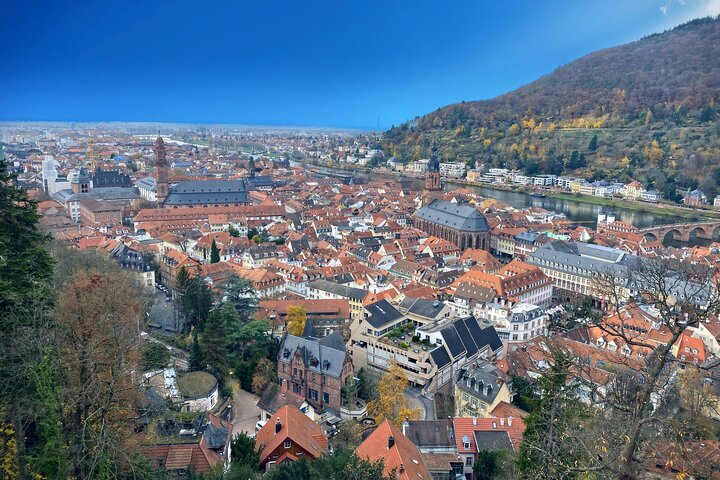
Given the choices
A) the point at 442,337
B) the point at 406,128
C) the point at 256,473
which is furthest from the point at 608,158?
the point at 256,473

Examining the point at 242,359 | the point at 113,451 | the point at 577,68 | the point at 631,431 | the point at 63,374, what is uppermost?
the point at 577,68

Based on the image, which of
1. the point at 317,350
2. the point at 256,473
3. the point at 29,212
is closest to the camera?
the point at 29,212

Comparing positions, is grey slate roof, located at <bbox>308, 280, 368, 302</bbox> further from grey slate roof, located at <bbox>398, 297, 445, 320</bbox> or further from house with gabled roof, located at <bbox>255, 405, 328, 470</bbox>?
house with gabled roof, located at <bbox>255, 405, 328, 470</bbox>

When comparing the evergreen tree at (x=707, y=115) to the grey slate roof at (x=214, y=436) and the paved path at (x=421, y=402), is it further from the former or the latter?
the grey slate roof at (x=214, y=436)

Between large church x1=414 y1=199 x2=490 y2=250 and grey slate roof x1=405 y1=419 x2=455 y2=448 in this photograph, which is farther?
large church x1=414 y1=199 x2=490 y2=250

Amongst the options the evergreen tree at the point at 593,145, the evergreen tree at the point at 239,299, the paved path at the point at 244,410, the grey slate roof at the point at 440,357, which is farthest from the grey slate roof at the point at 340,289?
the evergreen tree at the point at 593,145

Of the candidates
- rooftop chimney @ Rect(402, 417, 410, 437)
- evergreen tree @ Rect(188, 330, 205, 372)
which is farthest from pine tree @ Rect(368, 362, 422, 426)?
evergreen tree @ Rect(188, 330, 205, 372)

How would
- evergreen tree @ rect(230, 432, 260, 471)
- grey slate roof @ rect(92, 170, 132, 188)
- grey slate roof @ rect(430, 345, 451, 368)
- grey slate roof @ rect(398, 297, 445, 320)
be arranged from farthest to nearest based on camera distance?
grey slate roof @ rect(92, 170, 132, 188) → grey slate roof @ rect(398, 297, 445, 320) → grey slate roof @ rect(430, 345, 451, 368) → evergreen tree @ rect(230, 432, 260, 471)

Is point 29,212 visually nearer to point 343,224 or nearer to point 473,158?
point 343,224
